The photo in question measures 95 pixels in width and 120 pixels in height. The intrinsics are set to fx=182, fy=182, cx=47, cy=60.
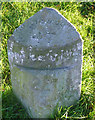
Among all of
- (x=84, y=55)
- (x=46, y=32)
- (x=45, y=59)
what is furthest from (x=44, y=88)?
(x=84, y=55)

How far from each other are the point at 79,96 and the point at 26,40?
3.11 ft

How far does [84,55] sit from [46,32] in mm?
1518

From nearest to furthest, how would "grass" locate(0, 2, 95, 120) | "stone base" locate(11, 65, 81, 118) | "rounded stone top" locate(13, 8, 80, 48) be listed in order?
"rounded stone top" locate(13, 8, 80, 48) < "stone base" locate(11, 65, 81, 118) < "grass" locate(0, 2, 95, 120)

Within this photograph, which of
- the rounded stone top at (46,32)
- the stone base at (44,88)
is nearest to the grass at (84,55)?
the stone base at (44,88)

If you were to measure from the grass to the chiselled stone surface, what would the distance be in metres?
0.19

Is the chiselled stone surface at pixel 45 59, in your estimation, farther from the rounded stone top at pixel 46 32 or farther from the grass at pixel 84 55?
the grass at pixel 84 55

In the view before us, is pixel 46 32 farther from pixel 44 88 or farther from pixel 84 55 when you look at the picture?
pixel 84 55

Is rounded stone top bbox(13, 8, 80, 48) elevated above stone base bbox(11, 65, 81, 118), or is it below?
above

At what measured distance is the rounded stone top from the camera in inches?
66.1

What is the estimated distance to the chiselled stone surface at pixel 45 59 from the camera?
169 cm

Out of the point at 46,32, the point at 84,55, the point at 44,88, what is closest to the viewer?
the point at 46,32

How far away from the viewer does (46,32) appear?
1.69 metres

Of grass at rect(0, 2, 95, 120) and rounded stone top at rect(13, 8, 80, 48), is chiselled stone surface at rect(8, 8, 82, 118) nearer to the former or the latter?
rounded stone top at rect(13, 8, 80, 48)

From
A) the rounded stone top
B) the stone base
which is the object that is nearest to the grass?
the stone base
